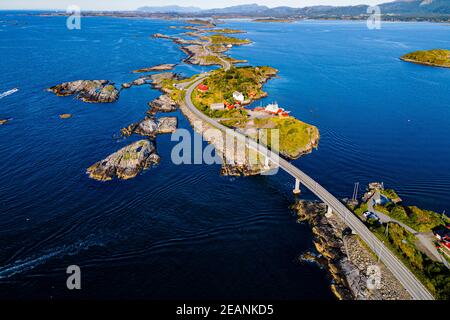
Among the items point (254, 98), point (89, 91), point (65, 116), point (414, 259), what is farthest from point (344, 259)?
point (89, 91)

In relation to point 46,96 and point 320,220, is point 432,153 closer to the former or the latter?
point 320,220

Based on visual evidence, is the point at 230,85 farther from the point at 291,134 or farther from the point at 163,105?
the point at 291,134

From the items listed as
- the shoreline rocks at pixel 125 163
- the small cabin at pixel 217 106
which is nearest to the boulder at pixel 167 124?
the small cabin at pixel 217 106

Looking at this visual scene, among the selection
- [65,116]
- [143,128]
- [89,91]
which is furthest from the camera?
[89,91]

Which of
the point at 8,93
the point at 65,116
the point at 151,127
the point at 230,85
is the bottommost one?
the point at 151,127

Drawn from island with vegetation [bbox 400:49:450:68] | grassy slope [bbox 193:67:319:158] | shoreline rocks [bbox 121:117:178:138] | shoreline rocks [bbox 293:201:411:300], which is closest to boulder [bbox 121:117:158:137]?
shoreline rocks [bbox 121:117:178:138]

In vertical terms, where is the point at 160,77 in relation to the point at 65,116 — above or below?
above

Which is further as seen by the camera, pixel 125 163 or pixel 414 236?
pixel 125 163
